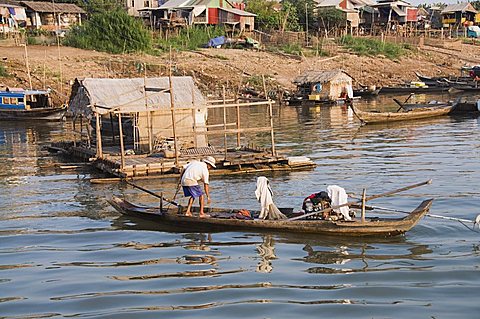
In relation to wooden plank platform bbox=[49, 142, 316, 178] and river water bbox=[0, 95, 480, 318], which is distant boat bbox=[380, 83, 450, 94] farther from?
wooden plank platform bbox=[49, 142, 316, 178]

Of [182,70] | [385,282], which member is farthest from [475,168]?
[182,70]

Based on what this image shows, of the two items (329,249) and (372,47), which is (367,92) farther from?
(329,249)

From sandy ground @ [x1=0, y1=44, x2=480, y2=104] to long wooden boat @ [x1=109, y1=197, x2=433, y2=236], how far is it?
21.6 metres

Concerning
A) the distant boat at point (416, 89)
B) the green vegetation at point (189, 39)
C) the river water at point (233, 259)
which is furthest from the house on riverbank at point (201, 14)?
the river water at point (233, 259)

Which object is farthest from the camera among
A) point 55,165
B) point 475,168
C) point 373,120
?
point 373,120

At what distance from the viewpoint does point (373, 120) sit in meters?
30.1

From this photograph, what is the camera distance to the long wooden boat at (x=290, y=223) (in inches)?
451

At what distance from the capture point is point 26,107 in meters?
33.8

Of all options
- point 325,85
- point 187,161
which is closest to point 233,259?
point 187,161

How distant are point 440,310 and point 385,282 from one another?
3.90 feet

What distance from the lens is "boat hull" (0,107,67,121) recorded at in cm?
3338

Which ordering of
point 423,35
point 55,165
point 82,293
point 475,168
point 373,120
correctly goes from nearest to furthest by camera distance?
1. point 82,293
2. point 475,168
3. point 55,165
4. point 373,120
5. point 423,35

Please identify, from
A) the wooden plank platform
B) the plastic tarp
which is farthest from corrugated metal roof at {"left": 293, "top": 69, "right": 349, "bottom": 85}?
→ the wooden plank platform

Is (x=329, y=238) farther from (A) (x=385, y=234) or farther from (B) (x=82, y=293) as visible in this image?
(B) (x=82, y=293)
